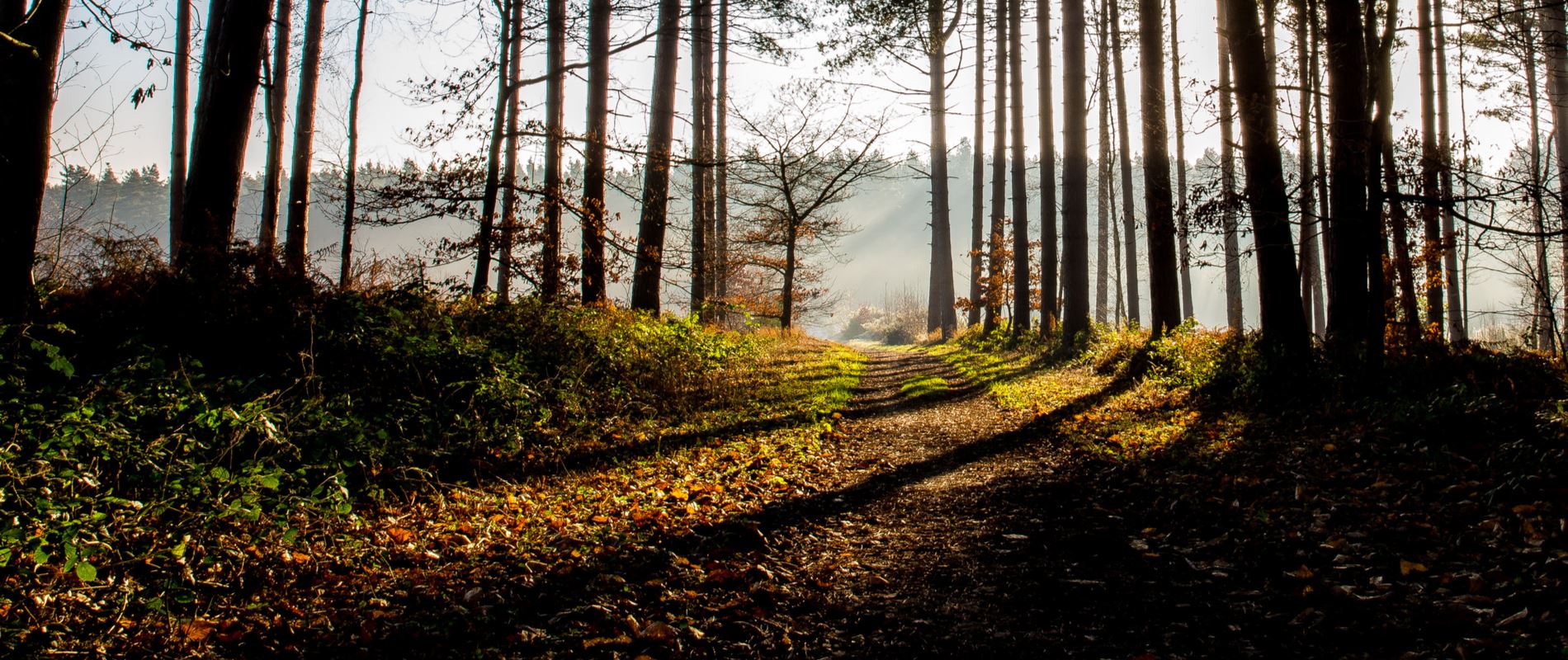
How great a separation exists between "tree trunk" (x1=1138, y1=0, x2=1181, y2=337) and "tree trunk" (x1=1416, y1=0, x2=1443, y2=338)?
294 centimetres

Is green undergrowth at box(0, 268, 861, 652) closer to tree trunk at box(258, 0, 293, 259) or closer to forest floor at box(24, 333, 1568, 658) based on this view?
forest floor at box(24, 333, 1568, 658)

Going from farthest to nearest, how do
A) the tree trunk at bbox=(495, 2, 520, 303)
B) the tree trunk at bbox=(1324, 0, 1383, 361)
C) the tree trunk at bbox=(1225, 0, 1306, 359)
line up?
the tree trunk at bbox=(495, 2, 520, 303) → the tree trunk at bbox=(1225, 0, 1306, 359) → the tree trunk at bbox=(1324, 0, 1383, 361)

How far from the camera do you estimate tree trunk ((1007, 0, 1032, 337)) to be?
16828mm

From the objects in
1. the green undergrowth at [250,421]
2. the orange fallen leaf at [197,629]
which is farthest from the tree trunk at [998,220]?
the orange fallen leaf at [197,629]

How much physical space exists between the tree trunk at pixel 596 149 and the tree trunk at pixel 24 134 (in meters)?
6.10

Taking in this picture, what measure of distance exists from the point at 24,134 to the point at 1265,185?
10.2m

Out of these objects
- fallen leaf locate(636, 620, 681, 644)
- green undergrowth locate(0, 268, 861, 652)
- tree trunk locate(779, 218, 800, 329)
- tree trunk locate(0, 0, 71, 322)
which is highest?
tree trunk locate(779, 218, 800, 329)

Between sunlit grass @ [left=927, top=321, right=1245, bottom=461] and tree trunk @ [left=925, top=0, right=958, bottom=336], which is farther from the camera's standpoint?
tree trunk @ [left=925, top=0, right=958, bottom=336]

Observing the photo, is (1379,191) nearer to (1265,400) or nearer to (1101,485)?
(1265,400)

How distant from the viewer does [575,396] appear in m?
6.19

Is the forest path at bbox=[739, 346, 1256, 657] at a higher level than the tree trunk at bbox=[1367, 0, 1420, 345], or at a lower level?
lower

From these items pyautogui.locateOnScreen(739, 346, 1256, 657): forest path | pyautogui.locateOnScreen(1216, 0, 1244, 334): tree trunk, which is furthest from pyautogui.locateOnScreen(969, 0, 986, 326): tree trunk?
Answer: pyautogui.locateOnScreen(739, 346, 1256, 657): forest path

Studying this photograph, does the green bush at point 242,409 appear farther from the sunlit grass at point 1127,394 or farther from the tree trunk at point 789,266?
the tree trunk at point 789,266

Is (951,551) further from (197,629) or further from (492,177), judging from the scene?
(492,177)
